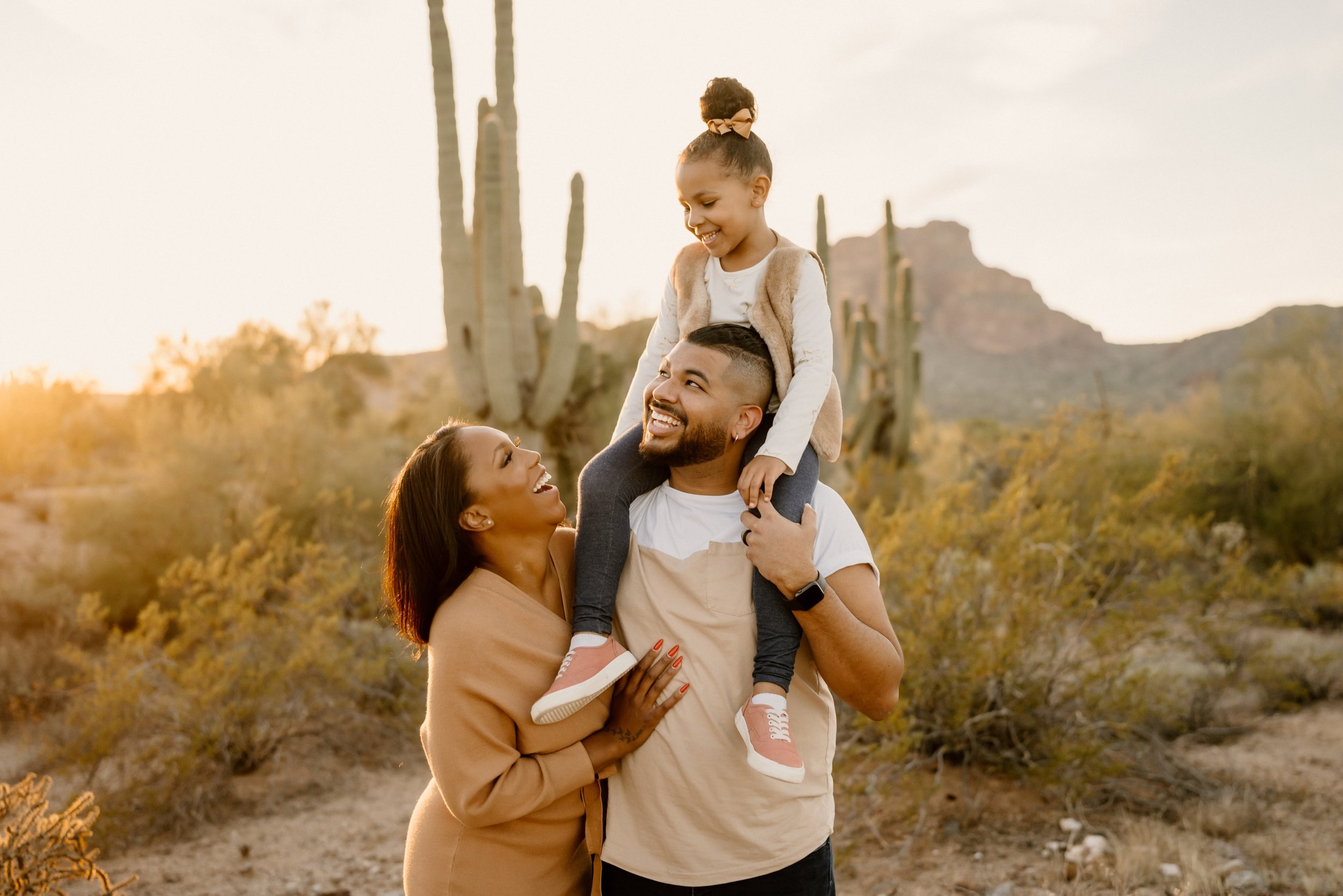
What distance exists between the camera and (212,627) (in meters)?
7.11

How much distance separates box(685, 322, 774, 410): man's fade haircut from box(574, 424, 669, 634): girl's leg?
35cm

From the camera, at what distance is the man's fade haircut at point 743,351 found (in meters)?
2.35

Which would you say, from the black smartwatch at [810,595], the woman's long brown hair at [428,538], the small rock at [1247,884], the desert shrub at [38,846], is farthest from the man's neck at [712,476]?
the small rock at [1247,884]

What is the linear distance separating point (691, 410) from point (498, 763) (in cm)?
98

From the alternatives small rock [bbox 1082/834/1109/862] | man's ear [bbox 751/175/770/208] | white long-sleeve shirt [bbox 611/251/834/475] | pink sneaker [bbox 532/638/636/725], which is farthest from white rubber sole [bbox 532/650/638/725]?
small rock [bbox 1082/834/1109/862]

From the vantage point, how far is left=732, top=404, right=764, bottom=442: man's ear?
233 centimetres

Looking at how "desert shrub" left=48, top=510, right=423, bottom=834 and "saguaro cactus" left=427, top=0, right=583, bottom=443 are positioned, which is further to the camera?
"saguaro cactus" left=427, top=0, right=583, bottom=443

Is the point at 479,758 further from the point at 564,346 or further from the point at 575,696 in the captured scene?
the point at 564,346

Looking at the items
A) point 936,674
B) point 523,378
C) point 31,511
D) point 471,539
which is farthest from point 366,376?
point 471,539

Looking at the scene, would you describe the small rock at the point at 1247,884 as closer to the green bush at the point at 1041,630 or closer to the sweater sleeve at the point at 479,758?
the green bush at the point at 1041,630

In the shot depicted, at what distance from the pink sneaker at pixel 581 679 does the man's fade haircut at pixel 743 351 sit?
0.81 m

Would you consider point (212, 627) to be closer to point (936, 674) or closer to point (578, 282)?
point (578, 282)

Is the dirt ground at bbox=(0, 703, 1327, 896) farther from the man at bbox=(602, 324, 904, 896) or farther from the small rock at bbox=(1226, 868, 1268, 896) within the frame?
the man at bbox=(602, 324, 904, 896)

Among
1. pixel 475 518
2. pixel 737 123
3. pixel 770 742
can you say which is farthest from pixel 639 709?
pixel 737 123
